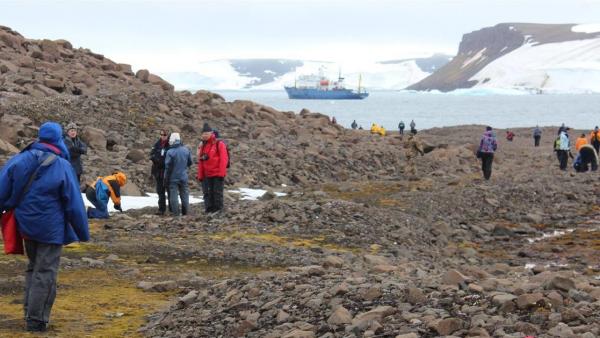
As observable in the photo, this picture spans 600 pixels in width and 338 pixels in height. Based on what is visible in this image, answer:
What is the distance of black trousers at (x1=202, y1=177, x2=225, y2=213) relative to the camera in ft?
57.8

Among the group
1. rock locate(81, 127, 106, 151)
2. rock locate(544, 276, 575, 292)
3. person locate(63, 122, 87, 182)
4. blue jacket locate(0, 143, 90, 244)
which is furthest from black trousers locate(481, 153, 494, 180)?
blue jacket locate(0, 143, 90, 244)

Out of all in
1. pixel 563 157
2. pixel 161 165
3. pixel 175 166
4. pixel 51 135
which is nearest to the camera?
pixel 51 135

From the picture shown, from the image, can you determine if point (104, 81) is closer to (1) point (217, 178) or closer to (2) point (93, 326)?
(1) point (217, 178)

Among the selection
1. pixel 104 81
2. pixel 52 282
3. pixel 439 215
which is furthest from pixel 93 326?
pixel 104 81

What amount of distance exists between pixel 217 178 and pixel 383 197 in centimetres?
715

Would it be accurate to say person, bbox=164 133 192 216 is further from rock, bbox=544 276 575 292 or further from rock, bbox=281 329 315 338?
rock, bbox=544 276 575 292

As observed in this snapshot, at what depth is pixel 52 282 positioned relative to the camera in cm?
853

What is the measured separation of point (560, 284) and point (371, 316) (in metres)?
1.83

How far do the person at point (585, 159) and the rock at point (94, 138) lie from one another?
16309 millimetres

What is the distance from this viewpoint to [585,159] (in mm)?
31047

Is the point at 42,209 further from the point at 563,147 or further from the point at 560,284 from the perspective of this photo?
the point at 563,147

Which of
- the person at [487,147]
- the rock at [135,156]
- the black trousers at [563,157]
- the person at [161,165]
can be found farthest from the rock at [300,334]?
the black trousers at [563,157]

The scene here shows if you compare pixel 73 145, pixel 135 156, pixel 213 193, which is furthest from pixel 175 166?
pixel 135 156

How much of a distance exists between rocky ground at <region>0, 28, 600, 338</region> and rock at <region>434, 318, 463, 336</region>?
11mm
